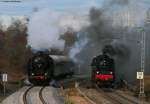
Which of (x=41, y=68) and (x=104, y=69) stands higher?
(x=41, y=68)

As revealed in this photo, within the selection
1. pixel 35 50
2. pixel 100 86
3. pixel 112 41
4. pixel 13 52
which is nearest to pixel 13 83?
pixel 35 50

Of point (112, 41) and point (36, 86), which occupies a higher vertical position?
point (112, 41)

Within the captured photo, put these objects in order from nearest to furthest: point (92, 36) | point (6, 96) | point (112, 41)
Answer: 1. point (6, 96)
2. point (112, 41)
3. point (92, 36)

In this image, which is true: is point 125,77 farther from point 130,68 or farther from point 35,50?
point 35,50

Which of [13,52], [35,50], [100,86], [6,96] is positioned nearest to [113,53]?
[100,86]

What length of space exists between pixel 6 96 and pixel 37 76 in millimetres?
10280

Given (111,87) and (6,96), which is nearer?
(6,96)

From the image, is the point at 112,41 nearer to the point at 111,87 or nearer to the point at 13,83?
the point at 111,87

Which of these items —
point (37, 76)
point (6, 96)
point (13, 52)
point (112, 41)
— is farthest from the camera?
point (13, 52)

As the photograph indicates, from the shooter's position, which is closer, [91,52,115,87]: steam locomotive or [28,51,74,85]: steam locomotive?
[91,52,115,87]: steam locomotive

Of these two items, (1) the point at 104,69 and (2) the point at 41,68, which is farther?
(2) the point at 41,68

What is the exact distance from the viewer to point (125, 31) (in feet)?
238

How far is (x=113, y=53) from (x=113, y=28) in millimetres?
10043

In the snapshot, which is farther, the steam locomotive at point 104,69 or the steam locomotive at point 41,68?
the steam locomotive at point 41,68
